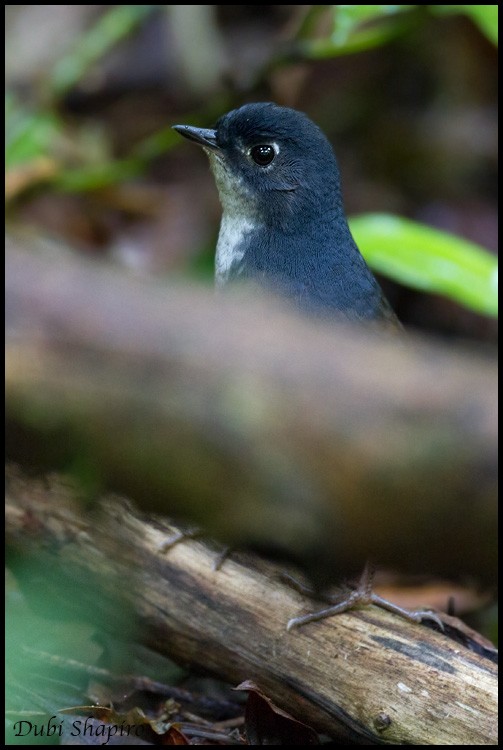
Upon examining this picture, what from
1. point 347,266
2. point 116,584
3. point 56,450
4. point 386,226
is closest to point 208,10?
point 386,226

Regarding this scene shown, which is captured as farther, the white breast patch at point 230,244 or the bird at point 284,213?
the white breast patch at point 230,244

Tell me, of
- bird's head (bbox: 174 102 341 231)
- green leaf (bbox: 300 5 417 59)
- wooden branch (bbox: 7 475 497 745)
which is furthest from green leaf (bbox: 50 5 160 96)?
wooden branch (bbox: 7 475 497 745)

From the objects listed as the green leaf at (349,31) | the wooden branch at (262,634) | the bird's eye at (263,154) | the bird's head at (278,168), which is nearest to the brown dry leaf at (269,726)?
the wooden branch at (262,634)

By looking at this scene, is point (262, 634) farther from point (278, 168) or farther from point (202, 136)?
point (202, 136)

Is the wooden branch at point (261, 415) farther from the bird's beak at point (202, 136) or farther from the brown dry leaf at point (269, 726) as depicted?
the bird's beak at point (202, 136)

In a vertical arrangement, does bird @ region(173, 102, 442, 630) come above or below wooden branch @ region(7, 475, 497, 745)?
above

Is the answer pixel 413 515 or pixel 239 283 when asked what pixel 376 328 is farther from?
pixel 413 515

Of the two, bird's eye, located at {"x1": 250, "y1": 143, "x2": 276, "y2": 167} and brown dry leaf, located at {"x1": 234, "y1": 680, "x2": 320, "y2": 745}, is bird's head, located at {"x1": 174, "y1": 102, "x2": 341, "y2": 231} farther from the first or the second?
brown dry leaf, located at {"x1": 234, "y1": 680, "x2": 320, "y2": 745}
